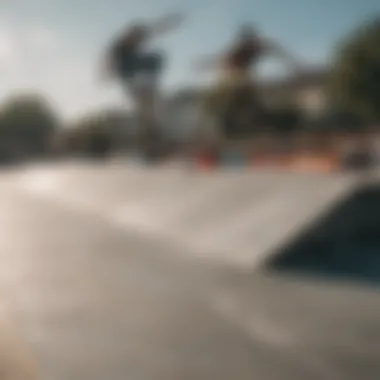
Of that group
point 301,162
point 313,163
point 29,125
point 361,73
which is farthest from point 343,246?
point 29,125

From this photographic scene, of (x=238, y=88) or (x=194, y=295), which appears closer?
(x=194, y=295)

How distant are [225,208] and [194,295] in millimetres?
4977

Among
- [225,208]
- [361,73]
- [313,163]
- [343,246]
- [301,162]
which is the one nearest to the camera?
[343,246]

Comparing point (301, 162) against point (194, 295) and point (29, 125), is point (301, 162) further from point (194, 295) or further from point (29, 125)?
point (29, 125)

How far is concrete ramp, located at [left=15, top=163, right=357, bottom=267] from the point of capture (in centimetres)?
997

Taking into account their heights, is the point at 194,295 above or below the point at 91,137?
below

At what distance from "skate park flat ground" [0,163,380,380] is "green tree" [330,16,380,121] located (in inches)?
1112

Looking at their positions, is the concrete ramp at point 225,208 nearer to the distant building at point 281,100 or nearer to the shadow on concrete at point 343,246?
the shadow on concrete at point 343,246

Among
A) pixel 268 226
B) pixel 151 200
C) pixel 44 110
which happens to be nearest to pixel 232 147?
pixel 151 200

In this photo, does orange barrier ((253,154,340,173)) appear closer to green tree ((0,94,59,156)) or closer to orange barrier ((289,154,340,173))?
orange barrier ((289,154,340,173))

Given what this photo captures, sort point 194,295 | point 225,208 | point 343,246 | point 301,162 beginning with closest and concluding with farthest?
point 194,295
point 343,246
point 225,208
point 301,162

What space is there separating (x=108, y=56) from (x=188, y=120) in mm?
14981

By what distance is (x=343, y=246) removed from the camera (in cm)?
1024

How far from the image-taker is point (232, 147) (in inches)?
1556
